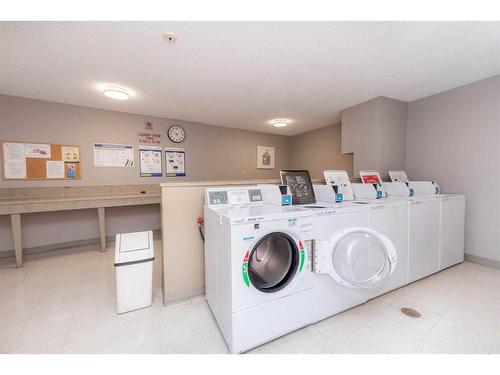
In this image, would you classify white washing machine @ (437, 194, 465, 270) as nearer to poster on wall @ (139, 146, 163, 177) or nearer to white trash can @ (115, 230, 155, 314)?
white trash can @ (115, 230, 155, 314)

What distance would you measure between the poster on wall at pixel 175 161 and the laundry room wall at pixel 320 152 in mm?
2946

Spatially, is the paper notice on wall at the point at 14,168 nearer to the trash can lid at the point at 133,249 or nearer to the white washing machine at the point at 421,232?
the trash can lid at the point at 133,249

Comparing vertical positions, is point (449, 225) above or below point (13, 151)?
below

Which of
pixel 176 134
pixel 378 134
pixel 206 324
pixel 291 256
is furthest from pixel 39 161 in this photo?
pixel 378 134

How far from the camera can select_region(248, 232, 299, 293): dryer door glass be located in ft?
4.58

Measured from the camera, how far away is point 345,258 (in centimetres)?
160

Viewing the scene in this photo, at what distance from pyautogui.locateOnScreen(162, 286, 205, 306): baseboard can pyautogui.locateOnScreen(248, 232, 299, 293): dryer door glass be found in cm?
77

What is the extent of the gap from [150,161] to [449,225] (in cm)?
461

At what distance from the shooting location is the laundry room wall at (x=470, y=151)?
2518 millimetres

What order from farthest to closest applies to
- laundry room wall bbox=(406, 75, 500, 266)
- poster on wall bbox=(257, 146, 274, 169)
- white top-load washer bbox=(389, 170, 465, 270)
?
poster on wall bbox=(257, 146, 274, 169) → laundry room wall bbox=(406, 75, 500, 266) → white top-load washer bbox=(389, 170, 465, 270)

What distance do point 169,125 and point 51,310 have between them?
128 inches

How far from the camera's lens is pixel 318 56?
200 centimetres

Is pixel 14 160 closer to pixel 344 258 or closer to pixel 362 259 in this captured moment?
pixel 344 258

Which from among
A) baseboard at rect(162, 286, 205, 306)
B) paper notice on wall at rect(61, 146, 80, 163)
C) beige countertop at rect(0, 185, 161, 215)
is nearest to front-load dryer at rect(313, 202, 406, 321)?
baseboard at rect(162, 286, 205, 306)
